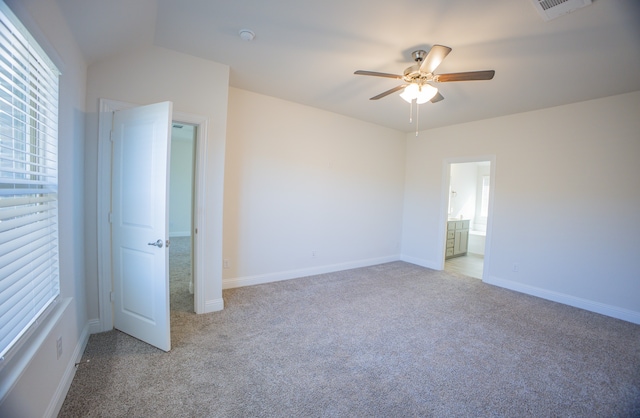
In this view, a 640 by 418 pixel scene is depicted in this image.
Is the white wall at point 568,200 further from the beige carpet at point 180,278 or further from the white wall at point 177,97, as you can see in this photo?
the beige carpet at point 180,278

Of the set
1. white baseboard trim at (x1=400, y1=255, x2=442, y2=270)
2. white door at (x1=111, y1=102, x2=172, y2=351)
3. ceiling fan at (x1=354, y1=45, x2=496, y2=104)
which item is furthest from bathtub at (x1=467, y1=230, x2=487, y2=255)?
white door at (x1=111, y1=102, x2=172, y2=351)

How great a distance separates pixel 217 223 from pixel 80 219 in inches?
45.3

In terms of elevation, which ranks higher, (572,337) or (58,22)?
(58,22)

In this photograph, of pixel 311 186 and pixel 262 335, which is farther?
pixel 311 186

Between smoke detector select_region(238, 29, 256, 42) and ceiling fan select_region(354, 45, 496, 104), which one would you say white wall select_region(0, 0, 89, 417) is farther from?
ceiling fan select_region(354, 45, 496, 104)

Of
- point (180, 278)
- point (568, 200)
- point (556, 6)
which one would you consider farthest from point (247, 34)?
point (568, 200)

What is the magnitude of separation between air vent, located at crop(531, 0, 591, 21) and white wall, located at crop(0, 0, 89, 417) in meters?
2.89

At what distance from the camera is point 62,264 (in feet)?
6.12

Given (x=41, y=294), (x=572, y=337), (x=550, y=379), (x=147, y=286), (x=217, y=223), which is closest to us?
(x=41, y=294)

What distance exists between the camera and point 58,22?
1680 mm

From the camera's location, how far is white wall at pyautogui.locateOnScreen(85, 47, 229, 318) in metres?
2.38

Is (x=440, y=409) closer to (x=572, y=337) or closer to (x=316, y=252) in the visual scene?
(x=572, y=337)

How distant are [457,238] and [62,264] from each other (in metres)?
Result: 6.74

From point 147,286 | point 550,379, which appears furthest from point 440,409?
point 147,286
